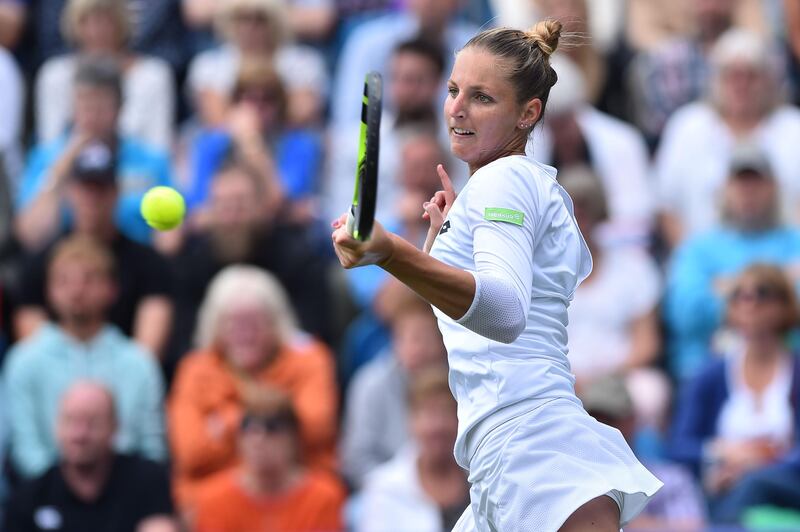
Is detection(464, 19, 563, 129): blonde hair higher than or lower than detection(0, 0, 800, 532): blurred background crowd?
higher

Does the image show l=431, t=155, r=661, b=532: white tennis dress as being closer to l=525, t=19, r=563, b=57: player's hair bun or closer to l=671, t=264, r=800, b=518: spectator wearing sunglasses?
l=525, t=19, r=563, b=57: player's hair bun

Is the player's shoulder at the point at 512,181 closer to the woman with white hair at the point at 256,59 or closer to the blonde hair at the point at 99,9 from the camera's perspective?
the woman with white hair at the point at 256,59

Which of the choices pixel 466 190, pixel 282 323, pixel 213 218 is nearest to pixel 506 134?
pixel 466 190

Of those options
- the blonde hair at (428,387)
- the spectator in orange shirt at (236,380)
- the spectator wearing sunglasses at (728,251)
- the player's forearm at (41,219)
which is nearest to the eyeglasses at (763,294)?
the spectator wearing sunglasses at (728,251)

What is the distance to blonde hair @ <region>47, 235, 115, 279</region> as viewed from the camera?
7980 millimetres

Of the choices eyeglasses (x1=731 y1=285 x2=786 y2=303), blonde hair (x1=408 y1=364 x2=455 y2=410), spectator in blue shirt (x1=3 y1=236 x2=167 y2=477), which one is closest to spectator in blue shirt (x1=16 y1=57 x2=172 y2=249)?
spectator in blue shirt (x1=3 y1=236 x2=167 y2=477)

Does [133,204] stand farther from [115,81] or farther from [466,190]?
[466,190]

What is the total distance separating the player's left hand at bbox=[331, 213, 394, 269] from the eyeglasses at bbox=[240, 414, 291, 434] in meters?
4.33

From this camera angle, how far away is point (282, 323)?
7934mm

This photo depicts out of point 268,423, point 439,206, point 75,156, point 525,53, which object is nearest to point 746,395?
point 268,423

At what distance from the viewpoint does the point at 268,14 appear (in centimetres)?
937

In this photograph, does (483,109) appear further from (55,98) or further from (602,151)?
(55,98)

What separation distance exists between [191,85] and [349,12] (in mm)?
1268

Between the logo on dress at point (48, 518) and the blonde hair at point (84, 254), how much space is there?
4.39ft
